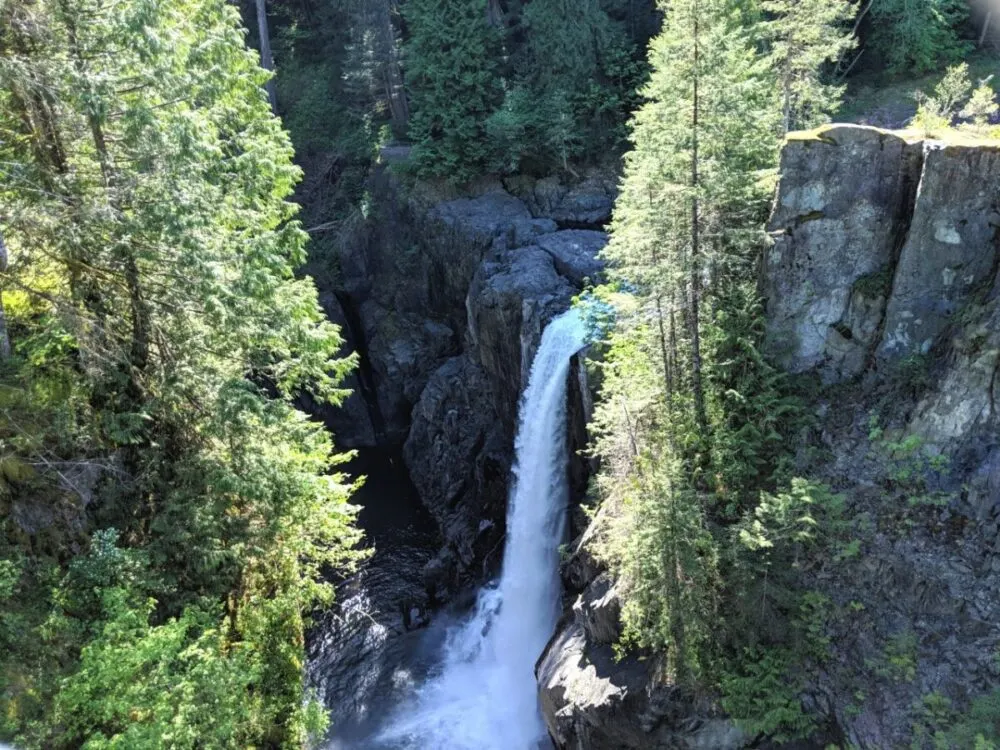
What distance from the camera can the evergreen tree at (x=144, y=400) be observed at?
8.34 metres

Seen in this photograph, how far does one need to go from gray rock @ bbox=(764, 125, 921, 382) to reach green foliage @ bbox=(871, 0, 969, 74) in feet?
59.8

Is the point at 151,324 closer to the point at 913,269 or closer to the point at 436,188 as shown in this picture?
the point at 913,269

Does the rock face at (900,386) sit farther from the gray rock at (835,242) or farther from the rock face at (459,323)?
the rock face at (459,323)

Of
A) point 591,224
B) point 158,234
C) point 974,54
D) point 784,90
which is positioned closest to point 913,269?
point 784,90

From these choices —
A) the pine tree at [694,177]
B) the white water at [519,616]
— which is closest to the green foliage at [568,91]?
the white water at [519,616]

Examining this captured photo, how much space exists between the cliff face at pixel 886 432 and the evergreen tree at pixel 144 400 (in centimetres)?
601

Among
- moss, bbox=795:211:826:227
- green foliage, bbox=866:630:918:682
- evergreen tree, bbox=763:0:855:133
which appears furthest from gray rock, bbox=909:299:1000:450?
evergreen tree, bbox=763:0:855:133

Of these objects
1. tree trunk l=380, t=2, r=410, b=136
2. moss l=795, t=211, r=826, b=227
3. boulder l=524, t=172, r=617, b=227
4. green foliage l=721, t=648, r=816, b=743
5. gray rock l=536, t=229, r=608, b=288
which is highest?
tree trunk l=380, t=2, r=410, b=136

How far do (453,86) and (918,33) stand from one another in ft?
55.6

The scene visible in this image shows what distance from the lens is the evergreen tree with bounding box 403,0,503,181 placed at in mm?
27047

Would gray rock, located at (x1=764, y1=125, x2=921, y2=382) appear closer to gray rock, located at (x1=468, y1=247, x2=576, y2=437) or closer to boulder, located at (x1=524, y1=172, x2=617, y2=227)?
gray rock, located at (x1=468, y1=247, x2=576, y2=437)

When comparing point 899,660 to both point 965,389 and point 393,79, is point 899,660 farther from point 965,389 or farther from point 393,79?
point 393,79

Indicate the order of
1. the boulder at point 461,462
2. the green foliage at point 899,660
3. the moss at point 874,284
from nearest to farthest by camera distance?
the green foliage at point 899,660
the moss at point 874,284
the boulder at point 461,462

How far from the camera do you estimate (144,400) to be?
10852 millimetres
